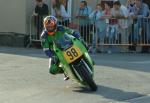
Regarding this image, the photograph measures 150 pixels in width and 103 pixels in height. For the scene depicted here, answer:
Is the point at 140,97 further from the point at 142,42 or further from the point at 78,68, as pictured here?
the point at 142,42

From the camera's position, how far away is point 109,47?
19.4 metres

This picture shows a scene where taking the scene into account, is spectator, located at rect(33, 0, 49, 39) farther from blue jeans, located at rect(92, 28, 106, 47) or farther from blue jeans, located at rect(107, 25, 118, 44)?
blue jeans, located at rect(107, 25, 118, 44)

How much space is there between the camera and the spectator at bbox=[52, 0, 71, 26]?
2031cm

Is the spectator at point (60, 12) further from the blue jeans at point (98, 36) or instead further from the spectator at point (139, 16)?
the spectator at point (139, 16)

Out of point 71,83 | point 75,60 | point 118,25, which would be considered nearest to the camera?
point 75,60

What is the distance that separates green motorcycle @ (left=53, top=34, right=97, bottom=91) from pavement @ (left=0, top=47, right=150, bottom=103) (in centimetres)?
30

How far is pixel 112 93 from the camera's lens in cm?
1138

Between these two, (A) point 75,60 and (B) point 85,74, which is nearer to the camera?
(B) point 85,74

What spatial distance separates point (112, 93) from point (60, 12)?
31.1 feet

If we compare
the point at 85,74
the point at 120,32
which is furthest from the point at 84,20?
the point at 85,74

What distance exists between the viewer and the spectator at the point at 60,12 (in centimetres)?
2031

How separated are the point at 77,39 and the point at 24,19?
391 inches

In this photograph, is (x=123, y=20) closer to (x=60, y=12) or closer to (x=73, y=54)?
(x=60, y=12)

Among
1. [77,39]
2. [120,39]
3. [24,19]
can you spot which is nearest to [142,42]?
[120,39]
